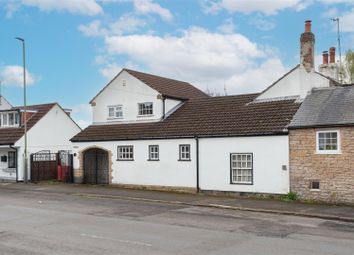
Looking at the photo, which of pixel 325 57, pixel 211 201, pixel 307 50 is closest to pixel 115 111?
pixel 211 201

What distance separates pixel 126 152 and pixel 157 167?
2.73 m

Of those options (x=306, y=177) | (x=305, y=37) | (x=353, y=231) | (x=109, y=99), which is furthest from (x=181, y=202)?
(x=109, y=99)

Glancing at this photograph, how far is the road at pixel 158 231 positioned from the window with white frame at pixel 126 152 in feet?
26.9

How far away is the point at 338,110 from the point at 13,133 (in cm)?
2351

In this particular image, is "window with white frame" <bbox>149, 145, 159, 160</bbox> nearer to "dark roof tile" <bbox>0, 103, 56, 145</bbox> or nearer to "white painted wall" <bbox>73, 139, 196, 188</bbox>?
"white painted wall" <bbox>73, 139, 196, 188</bbox>

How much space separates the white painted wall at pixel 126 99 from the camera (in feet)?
96.2

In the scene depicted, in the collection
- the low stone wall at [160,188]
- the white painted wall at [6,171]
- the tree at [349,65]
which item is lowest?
the low stone wall at [160,188]

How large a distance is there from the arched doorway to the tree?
940 inches

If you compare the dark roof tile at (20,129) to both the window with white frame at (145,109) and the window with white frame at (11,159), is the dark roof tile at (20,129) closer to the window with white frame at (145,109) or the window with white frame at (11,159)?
the window with white frame at (11,159)

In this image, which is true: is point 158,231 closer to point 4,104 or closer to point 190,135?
point 190,135

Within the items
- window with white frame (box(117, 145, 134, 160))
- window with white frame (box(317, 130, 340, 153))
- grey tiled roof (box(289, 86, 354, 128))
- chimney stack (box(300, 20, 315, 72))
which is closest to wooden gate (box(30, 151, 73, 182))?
window with white frame (box(117, 145, 134, 160))

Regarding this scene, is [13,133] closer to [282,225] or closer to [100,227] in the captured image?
[100,227]

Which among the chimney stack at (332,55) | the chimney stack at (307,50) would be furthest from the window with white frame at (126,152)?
the chimney stack at (332,55)

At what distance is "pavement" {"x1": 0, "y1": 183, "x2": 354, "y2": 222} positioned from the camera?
1759 centimetres
